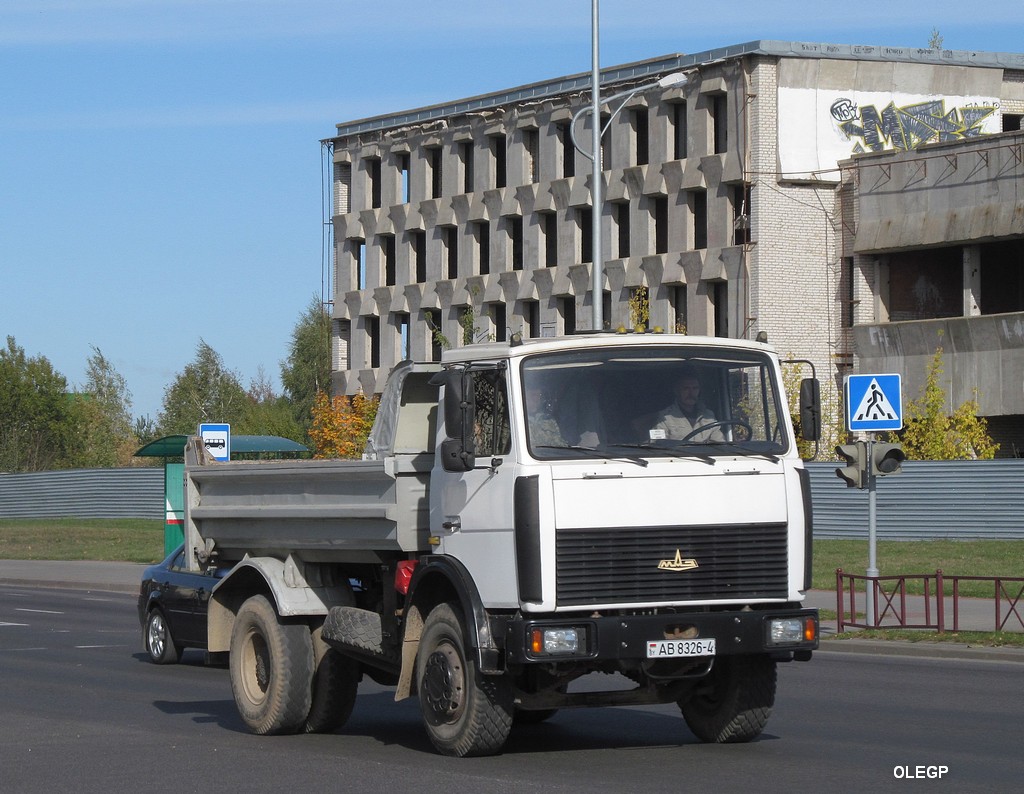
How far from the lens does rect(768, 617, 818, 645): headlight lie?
33.2 ft

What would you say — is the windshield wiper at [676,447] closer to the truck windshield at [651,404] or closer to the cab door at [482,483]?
the truck windshield at [651,404]

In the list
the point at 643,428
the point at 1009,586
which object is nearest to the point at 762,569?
the point at 643,428

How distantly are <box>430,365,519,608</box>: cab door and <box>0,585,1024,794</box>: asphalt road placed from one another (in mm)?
1223

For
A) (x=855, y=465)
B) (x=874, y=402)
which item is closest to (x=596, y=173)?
(x=874, y=402)

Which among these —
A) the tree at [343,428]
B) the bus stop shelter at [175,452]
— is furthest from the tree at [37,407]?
the bus stop shelter at [175,452]

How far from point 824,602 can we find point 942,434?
68.7 feet

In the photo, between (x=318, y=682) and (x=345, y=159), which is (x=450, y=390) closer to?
(x=318, y=682)

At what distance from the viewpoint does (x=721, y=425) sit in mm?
10422

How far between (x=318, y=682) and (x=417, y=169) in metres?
57.1

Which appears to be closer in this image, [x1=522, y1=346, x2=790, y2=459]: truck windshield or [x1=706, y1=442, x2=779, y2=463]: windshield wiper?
[x1=522, y1=346, x2=790, y2=459]: truck windshield

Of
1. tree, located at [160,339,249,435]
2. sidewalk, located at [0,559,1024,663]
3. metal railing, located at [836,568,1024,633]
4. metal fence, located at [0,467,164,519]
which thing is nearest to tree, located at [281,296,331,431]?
tree, located at [160,339,249,435]

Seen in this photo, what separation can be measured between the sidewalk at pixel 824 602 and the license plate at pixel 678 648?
1.68 meters

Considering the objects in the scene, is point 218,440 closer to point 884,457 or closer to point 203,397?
point 884,457

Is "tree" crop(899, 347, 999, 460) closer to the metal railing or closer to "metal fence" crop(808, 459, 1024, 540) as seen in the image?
"metal fence" crop(808, 459, 1024, 540)
